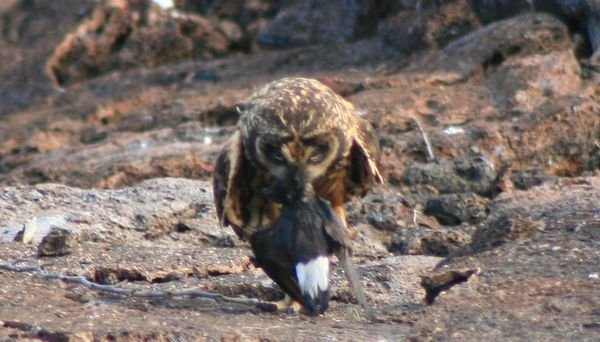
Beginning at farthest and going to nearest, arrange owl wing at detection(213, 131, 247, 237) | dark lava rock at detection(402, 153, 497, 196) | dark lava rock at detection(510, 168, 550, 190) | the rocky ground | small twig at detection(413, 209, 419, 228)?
dark lava rock at detection(402, 153, 497, 196), dark lava rock at detection(510, 168, 550, 190), small twig at detection(413, 209, 419, 228), owl wing at detection(213, 131, 247, 237), the rocky ground

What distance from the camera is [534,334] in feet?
18.6

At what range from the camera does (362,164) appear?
6973 mm

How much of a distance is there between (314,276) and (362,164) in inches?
27.3

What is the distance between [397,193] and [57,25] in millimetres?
6018

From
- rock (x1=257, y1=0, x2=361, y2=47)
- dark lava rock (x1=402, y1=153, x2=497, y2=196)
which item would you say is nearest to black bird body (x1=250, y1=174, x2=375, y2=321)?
dark lava rock (x1=402, y1=153, x2=497, y2=196)

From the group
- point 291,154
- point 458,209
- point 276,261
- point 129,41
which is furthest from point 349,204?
point 129,41

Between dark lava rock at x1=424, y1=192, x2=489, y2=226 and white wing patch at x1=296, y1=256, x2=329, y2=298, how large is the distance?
2.29 metres

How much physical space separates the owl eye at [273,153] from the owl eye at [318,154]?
0.43 feet

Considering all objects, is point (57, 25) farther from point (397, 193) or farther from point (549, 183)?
point (549, 183)

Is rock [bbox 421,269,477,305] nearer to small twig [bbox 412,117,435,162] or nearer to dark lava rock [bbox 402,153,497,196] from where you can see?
dark lava rock [bbox 402,153,497,196]

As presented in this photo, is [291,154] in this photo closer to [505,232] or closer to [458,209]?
[505,232]

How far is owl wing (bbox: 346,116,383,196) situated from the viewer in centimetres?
691

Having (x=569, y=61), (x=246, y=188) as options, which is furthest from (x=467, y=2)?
(x=246, y=188)

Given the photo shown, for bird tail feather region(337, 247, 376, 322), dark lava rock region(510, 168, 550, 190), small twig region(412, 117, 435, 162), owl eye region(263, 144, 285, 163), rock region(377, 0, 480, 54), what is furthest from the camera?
rock region(377, 0, 480, 54)
